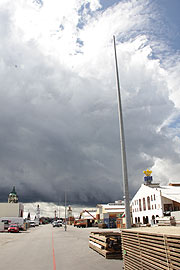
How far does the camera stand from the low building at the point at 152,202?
5188cm

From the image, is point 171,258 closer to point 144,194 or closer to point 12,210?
point 144,194

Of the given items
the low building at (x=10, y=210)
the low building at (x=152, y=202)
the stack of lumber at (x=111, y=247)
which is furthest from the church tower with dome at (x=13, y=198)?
the stack of lumber at (x=111, y=247)

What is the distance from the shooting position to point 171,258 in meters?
6.12

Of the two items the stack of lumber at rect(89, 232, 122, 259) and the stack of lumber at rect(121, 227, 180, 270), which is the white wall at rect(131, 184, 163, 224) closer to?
the stack of lumber at rect(89, 232, 122, 259)

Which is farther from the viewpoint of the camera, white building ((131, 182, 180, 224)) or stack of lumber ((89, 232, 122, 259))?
white building ((131, 182, 180, 224))

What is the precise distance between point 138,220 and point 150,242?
200 feet

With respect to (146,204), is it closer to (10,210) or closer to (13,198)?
(10,210)

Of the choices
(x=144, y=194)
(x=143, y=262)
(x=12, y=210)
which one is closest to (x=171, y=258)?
(x=143, y=262)

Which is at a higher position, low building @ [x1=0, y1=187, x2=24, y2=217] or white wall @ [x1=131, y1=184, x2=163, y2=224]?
white wall @ [x1=131, y1=184, x2=163, y2=224]

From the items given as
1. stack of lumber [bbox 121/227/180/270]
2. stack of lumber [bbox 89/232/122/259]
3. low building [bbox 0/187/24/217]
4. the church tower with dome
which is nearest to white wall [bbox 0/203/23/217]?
low building [bbox 0/187/24/217]

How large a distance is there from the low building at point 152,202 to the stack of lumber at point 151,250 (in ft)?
131

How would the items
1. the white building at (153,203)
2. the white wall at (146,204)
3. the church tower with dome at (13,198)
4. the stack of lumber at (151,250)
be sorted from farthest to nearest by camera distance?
1. the church tower with dome at (13,198)
2. the white wall at (146,204)
3. the white building at (153,203)
4. the stack of lumber at (151,250)

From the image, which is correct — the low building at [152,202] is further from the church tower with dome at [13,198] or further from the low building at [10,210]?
the church tower with dome at [13,198]

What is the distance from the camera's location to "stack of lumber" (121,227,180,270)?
606 centimetres
